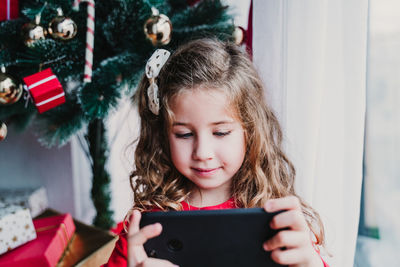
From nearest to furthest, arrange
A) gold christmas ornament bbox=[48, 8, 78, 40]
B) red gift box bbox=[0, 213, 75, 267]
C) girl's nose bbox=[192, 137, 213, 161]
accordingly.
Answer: girl's nose bbox=[192, 137, 213, 161] → gold christmas ornament bbox=[48, 8, 78, 40] → red gift box bbox=[0, 213, 75, 267]

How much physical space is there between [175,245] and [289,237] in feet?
0.52

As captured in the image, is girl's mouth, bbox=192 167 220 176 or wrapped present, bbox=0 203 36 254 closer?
girl's mouth, bbox=192 167 220 176

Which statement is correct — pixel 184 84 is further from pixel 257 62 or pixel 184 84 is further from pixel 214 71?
pixel 257 62

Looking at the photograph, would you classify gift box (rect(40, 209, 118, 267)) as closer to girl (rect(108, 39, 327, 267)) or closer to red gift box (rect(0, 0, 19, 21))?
girl (rect(108, 39, 327, 267))

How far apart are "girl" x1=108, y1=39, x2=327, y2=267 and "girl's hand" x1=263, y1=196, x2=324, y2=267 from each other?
31mm

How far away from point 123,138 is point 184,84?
0.92 metres

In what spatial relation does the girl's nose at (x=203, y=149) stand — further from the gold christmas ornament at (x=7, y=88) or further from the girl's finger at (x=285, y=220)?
the gold christmas ornament at (x=7, y=88)

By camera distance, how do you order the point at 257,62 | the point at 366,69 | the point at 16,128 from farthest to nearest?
1. the point at 16,128
2. the point at 257,62
3. the point at 366,69

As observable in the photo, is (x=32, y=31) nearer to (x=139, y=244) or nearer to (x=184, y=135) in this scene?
(x=184, y=135)

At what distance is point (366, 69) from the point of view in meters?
0.63

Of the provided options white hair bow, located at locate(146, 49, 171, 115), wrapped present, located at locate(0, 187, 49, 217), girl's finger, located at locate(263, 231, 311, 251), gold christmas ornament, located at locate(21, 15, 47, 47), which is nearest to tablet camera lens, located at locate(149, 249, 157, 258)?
girl's finger, located at locate(263, 231, 311, 251)

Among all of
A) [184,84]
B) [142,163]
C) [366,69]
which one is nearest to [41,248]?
[142,163]

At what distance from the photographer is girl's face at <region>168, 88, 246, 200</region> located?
0.59 metres

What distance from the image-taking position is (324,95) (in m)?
0.69
